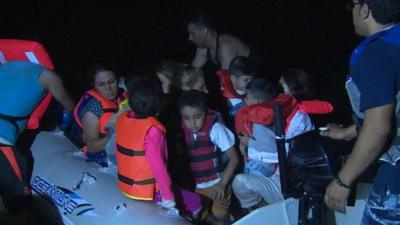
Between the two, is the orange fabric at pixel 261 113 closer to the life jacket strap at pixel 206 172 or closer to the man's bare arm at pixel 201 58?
the life jacket strap at pixel 206 172

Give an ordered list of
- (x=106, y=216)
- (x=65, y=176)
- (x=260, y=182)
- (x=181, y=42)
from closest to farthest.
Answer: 1. (x=106, y=216)
2. (x=260, y=182)
3. (x=65, y=176)
4. (x=181, y=42)

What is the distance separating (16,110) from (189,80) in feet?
3.47

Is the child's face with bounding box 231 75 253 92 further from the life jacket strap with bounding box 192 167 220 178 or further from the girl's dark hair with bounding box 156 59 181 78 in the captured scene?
the life jacket strap with bounding box 192 167 220 178

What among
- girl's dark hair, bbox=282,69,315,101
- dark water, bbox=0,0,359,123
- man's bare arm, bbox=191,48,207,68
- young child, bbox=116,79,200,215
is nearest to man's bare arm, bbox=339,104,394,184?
young child, bbox=116,79,200,215

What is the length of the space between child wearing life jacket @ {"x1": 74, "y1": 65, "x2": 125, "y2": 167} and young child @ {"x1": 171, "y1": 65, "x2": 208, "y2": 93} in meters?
0.41

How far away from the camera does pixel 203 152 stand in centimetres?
366

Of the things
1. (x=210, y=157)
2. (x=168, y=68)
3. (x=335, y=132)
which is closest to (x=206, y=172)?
(x=210, y=157)

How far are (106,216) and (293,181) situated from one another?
3.34 feet

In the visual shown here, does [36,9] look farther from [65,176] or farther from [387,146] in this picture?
[387,146]

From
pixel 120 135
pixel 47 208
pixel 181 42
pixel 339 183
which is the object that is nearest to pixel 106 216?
pixel 120 135

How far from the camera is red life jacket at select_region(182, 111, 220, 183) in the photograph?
3641 mm

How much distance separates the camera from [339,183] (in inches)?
90.9

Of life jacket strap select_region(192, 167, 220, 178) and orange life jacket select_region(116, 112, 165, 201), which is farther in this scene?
life jacket strap select_region(192, 167, 220, 178)

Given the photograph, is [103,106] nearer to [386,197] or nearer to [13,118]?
[13,118]
